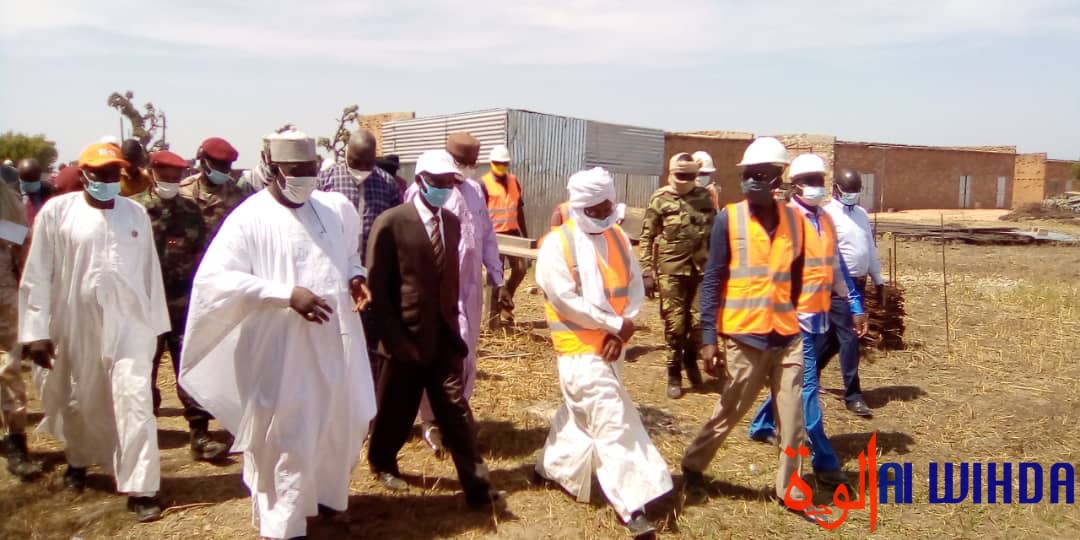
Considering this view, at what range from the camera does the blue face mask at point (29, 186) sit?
22.7 ft

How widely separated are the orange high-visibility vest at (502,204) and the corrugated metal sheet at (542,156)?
26.4ft

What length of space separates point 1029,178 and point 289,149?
42462mm

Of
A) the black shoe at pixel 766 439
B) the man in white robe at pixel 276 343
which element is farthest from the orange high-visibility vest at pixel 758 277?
the man in white robe at pixel 276 343

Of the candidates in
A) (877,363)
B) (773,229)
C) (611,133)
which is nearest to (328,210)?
(773,229)

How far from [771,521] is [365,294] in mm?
2381

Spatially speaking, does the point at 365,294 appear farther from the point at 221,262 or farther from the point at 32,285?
the point at 32,285

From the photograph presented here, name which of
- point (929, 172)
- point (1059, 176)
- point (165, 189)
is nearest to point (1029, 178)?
point (1059, 176)

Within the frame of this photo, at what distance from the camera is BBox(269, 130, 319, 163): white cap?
3.59 m

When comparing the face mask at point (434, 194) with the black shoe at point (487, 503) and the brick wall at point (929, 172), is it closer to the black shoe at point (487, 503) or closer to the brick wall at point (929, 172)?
the black shoe at point (487, 503)

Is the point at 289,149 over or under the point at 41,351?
over

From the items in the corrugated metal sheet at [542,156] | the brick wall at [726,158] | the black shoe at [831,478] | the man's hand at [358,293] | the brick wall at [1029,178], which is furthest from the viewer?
the brick wall at [1029,178]

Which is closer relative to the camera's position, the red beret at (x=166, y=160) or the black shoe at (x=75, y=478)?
the black shoe at (x=75, y=478)

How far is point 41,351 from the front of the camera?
4.07 metres

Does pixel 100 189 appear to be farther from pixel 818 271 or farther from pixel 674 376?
pixel 674 376
